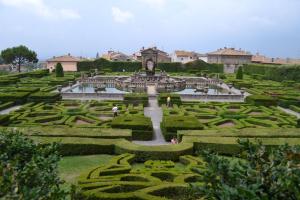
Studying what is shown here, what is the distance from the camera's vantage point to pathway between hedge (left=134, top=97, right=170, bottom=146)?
19.2 meters

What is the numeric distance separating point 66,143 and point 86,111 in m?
10.6

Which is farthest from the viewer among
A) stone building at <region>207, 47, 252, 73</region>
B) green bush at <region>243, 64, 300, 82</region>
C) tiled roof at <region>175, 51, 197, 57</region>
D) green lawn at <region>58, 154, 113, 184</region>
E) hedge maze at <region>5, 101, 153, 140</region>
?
tiled roof at <region>175, 51, 197, 57</region>

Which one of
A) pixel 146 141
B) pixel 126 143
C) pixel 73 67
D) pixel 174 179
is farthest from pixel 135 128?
pixel 73 67

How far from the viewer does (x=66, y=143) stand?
15078 millimetres

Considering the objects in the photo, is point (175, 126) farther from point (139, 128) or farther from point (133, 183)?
point (133, 183)

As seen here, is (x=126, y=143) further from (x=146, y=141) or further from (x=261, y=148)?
(x=261, y=148)

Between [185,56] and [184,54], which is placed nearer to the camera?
[185,56]

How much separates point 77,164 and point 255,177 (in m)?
9.87

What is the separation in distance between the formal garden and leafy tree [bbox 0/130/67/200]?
15mm

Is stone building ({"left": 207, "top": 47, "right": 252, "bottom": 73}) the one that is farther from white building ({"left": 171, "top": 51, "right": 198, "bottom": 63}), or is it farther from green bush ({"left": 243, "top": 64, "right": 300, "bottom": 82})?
green bush ({"left": 243, "top": 64, "right": 300, "bottom": 82})

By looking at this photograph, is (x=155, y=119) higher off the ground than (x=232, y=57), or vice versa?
(x=232, y=57)

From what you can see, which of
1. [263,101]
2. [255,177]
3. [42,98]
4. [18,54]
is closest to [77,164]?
[255,177]

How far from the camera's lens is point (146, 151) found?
46.7 ft

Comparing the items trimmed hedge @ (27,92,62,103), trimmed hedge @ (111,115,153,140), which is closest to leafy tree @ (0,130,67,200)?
trimmed hedge @ (111,115,153,140)
